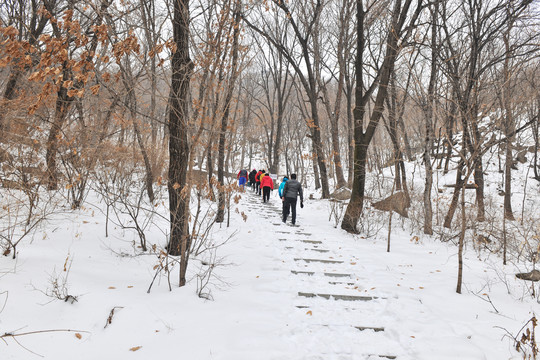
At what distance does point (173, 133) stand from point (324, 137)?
1000 inches

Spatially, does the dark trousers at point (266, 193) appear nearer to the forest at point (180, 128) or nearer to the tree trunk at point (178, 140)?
the forest at point (180, 128)

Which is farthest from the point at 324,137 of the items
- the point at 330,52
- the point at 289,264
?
the point at 289,264

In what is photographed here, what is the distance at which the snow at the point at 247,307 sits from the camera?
2973mm

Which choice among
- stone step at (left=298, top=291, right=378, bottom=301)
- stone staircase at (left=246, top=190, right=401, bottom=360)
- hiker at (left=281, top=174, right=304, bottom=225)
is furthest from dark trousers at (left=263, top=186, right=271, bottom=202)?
stone step at (left=298, top=291, right=378, bottom=301)

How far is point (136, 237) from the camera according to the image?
5684 millimetres

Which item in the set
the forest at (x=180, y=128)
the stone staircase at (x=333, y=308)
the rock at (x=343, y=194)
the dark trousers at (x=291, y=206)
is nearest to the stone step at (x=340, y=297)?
the stone staircase at (x=333, y=308)

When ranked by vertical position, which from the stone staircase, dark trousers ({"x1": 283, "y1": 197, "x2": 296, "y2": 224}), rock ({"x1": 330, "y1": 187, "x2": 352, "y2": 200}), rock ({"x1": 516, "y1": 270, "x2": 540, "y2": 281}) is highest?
rock ({"x1": 330, "y1": 187, "x2": 352, "y2": 200})

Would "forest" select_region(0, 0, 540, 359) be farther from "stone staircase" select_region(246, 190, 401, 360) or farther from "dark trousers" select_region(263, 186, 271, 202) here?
"dark trousers" select_region(263, 186, 271, 202)

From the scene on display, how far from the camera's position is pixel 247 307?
3861 millimetres

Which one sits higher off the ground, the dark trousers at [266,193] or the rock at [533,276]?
the dark trousers at [266,193]

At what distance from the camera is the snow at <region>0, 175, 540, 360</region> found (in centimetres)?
297

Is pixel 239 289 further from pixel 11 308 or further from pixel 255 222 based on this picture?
pixel 255 222

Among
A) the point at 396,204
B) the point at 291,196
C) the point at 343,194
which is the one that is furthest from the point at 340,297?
the point at 343,194

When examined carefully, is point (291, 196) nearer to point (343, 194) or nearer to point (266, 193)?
point (266, 193)
